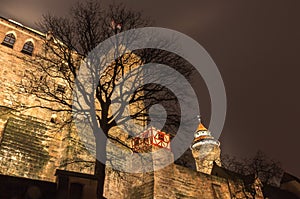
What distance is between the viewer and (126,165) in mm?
16953

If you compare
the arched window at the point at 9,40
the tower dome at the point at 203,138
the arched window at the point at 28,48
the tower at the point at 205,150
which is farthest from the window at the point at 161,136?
the tower dome at the point at 203,138

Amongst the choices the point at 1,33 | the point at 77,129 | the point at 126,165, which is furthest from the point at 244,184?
the point at 1,33

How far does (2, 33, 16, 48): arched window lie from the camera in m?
18.3

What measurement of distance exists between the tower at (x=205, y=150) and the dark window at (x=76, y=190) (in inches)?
1294

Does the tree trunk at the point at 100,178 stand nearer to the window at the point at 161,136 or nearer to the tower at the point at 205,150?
the window at the point at 161,136

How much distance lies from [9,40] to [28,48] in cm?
130

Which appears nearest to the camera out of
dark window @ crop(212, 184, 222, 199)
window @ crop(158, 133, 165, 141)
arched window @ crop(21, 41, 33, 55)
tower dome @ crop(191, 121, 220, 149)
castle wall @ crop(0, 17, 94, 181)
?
castle wall @ crop(0, 17, 94, 181)

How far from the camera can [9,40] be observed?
18.7 metres

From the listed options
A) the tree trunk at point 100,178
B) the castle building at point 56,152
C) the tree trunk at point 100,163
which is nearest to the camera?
the tree trunk at point 100,178

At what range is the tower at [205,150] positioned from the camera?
40.9 metres

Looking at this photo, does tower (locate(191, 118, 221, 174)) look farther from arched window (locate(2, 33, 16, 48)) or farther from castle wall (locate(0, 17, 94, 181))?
arched window (locate(2, 33, 16, 48))

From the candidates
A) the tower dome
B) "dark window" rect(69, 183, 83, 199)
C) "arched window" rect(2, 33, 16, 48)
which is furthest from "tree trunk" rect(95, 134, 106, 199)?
the tower dome

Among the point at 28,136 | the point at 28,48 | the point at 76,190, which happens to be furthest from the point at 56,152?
the point at 28,48

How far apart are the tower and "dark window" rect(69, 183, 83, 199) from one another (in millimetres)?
32859
